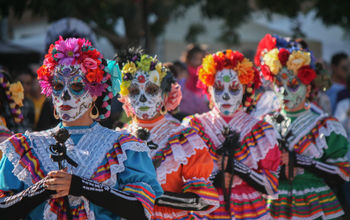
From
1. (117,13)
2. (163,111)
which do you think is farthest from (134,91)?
(117,13)

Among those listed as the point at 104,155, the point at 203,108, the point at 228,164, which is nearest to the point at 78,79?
the point at 104,155

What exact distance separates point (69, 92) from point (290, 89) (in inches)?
105

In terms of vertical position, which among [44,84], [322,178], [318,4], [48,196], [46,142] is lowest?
[322,178]

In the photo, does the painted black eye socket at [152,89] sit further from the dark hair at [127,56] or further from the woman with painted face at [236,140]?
the woman with painted face at [236,140]

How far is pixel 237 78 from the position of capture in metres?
4.96

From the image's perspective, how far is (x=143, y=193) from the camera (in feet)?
10.5

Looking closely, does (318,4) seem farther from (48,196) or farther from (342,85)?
(48,196)

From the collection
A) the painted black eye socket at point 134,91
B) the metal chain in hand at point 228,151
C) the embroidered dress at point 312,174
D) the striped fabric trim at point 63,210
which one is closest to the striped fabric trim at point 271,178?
the metal chain in hand at point 228,151

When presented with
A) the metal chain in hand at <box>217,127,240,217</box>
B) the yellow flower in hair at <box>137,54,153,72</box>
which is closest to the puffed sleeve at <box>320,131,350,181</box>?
the metal chain in hand at <box>217,127,240,217</box>

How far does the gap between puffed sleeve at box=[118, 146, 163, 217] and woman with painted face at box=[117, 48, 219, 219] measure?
31.6 inches

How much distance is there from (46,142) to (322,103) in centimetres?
457

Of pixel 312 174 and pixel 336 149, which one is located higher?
pixel 336 149

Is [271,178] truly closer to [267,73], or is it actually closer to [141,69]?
[267,73]

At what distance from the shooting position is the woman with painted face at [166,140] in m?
4.07
